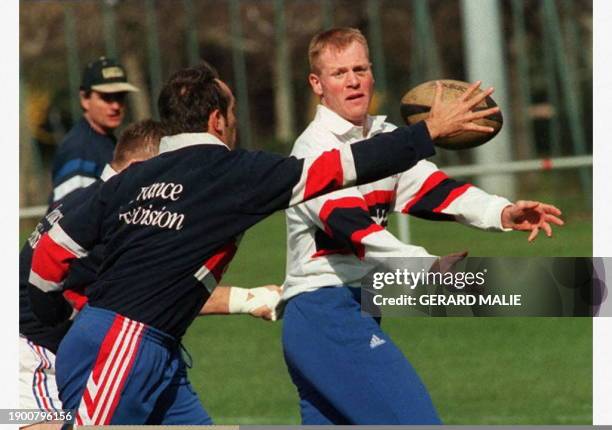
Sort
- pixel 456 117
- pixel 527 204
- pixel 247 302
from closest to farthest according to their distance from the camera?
pixel 456 117 < pixel 527 204 < pixel 247 302

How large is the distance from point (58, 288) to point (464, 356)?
5616 millimetres

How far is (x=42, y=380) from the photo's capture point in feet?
20.7

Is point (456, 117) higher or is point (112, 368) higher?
point (456, 117)

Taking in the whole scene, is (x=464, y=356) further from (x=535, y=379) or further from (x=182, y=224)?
(x=182, y=224)

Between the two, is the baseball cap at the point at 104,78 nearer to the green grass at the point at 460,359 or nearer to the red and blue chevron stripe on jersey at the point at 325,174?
the green grass at the point at 460,359

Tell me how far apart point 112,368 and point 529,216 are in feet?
5.83

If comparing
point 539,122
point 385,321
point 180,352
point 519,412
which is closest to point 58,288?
point 180,352

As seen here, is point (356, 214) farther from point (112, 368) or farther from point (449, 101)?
point (112, 368)

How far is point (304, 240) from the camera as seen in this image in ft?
18.7

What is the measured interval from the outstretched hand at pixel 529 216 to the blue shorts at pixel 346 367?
26.4 inches

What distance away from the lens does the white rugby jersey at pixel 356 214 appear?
538cm
